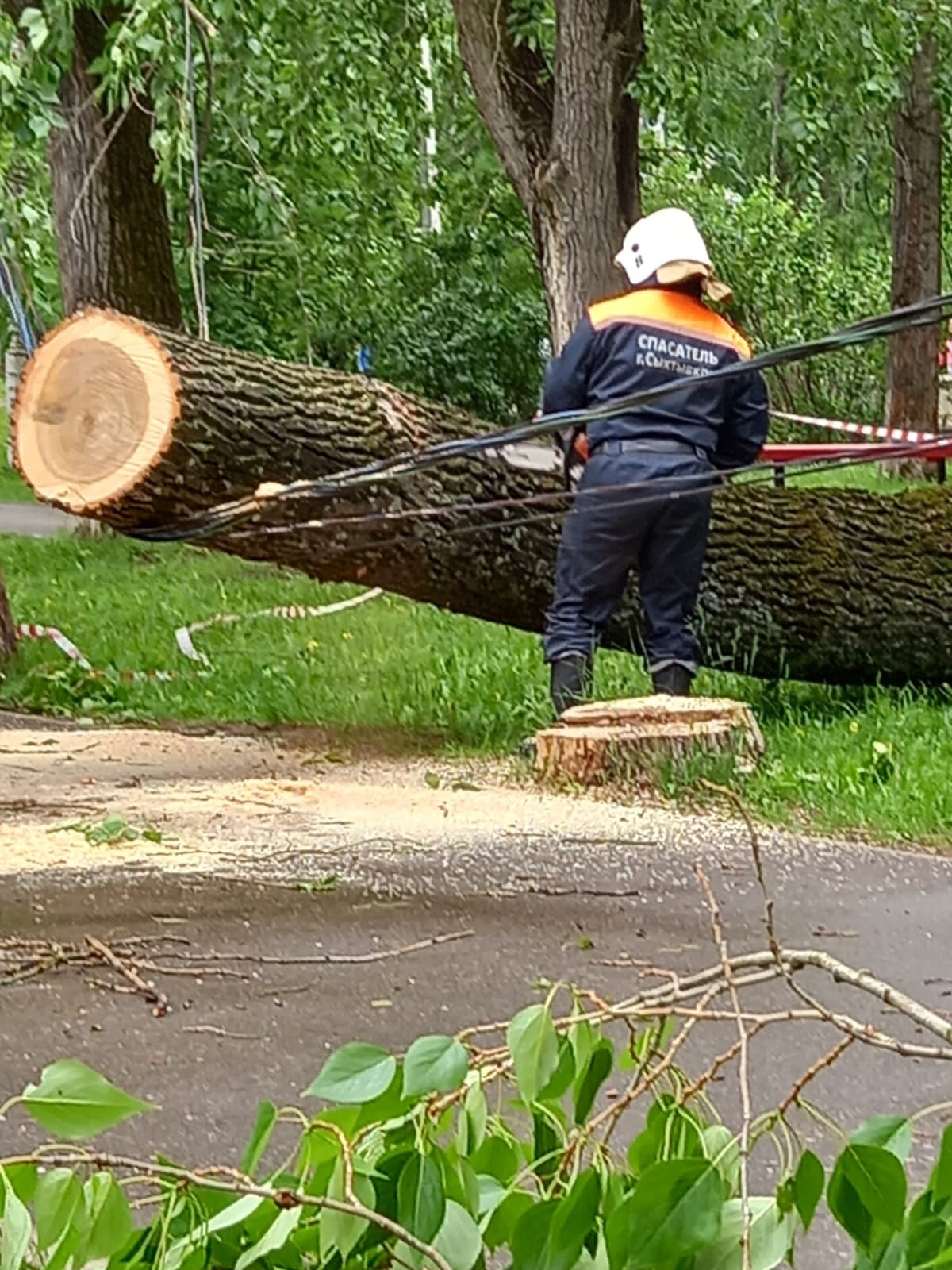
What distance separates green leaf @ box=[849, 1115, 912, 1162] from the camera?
166 centimetres

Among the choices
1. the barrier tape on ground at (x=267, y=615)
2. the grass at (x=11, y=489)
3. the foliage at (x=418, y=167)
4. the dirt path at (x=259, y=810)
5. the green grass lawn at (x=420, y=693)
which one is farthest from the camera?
the grass at (x=11, y=489)

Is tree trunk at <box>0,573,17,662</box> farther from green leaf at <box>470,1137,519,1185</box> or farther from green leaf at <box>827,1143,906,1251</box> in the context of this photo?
green leaf at <box>827,1143,906,1251</box>

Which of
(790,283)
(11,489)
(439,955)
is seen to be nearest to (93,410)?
(439,955)

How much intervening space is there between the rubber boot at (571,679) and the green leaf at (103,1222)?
579 cm

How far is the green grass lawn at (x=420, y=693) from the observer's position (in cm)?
656

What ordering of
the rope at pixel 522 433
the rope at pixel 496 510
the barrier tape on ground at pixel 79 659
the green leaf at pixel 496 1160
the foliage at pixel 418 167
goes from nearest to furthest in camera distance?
the green leaf at pixel 496 1160, the rope at pixel 522 433, the rope at pixel 496 510, the barrier tape on ground at pixel 79 659, the foliage at pixel 418 167

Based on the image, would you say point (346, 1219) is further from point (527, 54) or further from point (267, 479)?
point (527, 54)

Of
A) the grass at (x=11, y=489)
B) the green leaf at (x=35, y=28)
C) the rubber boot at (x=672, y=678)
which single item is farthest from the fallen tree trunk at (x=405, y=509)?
the grass at (x=11, y=489)

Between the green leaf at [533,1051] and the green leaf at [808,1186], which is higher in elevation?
the green leaf at [533,1051]

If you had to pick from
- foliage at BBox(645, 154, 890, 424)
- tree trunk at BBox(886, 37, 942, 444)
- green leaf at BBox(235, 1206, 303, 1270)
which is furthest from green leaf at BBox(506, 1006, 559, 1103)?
foliage at BBox(645, 154, 890, 424)

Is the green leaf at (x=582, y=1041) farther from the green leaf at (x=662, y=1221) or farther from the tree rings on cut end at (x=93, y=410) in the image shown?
the tree rings on cut end at (x=93, y=410)

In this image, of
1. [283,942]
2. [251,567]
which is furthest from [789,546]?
[251,567]

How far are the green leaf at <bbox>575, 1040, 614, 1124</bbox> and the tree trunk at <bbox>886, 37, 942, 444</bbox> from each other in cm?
1953

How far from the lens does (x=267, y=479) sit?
6.88 metres
